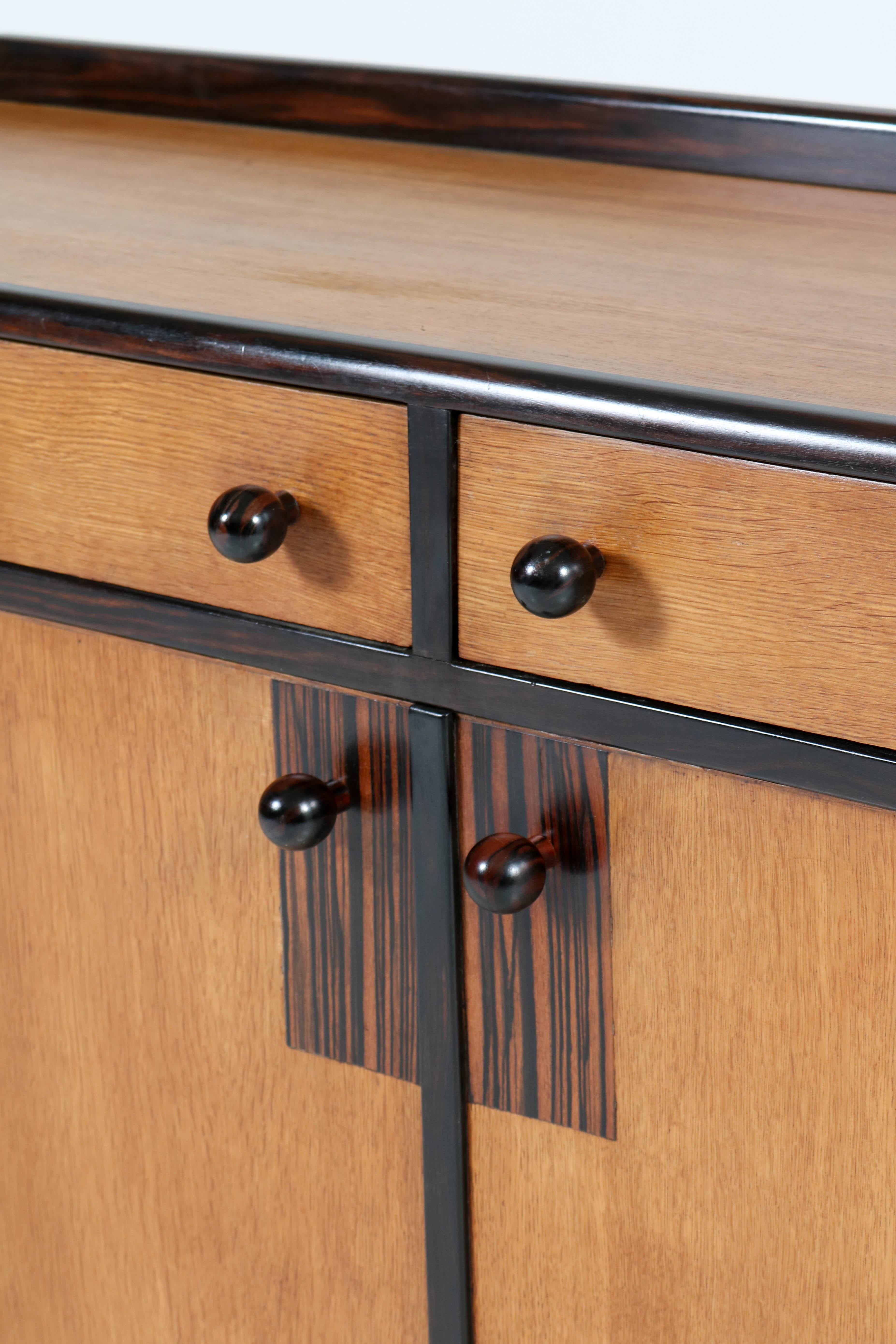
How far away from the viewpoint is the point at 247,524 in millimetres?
559

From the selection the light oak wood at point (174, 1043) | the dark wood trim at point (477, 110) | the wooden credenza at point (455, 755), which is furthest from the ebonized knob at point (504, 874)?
the dark wood trim at point (477, 110)

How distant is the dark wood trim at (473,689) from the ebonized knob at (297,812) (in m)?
0.04

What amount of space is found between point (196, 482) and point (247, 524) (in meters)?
0.05

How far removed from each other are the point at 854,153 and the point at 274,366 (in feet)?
1.33

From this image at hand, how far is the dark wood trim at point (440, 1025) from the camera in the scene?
23.4 inches

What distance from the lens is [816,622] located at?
19.6 inches

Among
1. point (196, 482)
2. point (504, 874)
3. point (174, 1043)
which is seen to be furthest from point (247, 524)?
point (174, 1043)

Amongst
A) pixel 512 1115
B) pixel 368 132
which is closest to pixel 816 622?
pixel 512 1115

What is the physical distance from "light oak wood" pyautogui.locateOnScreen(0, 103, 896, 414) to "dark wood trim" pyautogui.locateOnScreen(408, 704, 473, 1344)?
0.16 metres

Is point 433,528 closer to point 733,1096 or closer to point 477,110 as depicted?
point 733,1096

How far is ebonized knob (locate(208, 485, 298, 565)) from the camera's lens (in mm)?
558

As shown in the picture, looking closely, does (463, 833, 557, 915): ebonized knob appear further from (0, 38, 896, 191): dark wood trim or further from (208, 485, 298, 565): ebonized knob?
(0, 38, 896, 191): dark wood trim

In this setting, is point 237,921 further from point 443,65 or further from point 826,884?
point 443,65

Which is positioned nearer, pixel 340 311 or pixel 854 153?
pixel 340 311
